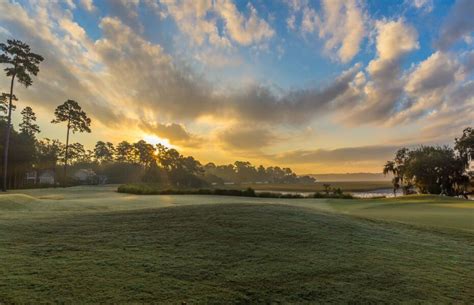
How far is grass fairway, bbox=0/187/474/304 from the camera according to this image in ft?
15.2

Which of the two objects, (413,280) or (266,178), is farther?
(266,178)

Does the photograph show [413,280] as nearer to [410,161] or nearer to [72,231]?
[72,231]

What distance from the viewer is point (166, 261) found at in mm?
5820

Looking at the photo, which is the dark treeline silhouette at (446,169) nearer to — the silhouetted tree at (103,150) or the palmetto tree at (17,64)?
the palmetto tree at (17,64)

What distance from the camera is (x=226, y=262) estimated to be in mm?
5875

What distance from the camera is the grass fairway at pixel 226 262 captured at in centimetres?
462

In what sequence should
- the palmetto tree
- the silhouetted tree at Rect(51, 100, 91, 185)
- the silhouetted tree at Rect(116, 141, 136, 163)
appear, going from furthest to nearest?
1. the silhouetted tree at Rect(116, 141, 136, 163)
2. the silhouetted tree at Rect(51, 100, 91, 185)
3. the palmetto tree

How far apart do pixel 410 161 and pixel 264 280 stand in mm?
53090

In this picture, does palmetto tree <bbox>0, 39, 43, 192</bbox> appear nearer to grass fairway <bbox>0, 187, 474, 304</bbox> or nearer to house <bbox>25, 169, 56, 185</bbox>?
grass fairway <bbox>0, 187, 474, 304</bbox>

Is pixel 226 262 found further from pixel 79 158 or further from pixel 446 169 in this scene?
pixel 79 158

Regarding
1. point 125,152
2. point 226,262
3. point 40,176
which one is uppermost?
point 125,152

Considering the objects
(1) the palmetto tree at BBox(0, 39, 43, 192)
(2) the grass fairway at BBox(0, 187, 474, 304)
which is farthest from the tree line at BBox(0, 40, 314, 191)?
(2) the grass fairway at BBox(0, 187, 474, 304)

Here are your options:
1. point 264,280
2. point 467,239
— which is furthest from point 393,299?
point 467,239

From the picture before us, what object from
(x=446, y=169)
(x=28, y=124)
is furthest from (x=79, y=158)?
(x=446, y=169)
